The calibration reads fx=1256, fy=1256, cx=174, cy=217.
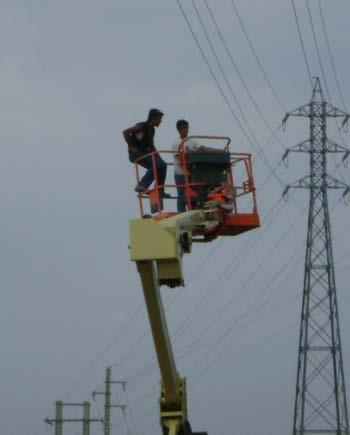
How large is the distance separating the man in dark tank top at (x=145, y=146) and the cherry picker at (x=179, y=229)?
0.13m

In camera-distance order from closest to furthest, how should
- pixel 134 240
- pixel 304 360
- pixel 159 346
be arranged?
1. pixel 134 240
2. pixel 159 346
3. pixel 304 360

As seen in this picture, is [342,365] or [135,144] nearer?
[135,144]

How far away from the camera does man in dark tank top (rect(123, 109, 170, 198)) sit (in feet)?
54.1

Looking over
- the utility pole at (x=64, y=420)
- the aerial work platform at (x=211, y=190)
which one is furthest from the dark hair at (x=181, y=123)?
the utility pole at (x=64, y=420)

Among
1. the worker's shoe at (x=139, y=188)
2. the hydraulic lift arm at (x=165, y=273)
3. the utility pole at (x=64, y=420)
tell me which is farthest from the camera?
the utility pole at (x=64, y=420)

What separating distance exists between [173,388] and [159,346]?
0.85 m

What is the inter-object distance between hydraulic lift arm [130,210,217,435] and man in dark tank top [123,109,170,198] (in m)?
0.90

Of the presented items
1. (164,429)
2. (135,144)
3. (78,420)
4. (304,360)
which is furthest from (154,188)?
(78,420)

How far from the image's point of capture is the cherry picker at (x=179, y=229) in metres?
14.3

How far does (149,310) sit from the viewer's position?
1488 centimetres

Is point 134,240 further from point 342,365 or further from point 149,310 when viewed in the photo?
point 342,365

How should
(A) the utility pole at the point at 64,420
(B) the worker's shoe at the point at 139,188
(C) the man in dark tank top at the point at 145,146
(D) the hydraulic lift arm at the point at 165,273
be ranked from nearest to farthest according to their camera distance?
(D) the hydraulic lift arm at the point at 165,273 < (C) the man in dark tank top at the point at 145,146 < (B) the worker's shoe at the point at 139,188 < (A) the utility pole at the point at 64,420

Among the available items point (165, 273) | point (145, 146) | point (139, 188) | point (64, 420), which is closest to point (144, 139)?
point (145, 146)

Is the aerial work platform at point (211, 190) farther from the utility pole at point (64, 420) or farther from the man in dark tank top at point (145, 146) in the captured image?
the utility pole at point (64, 420)
